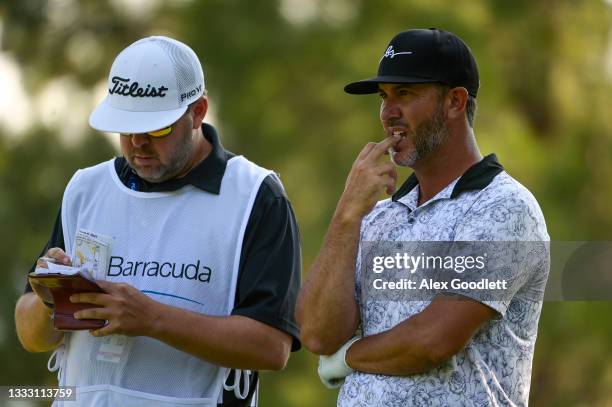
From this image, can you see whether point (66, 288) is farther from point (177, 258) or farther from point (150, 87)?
point (150, 87)

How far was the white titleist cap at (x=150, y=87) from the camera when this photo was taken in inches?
196

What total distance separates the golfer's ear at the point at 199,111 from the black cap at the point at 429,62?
72cm

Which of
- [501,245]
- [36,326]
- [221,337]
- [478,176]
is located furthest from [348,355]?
[36,326]

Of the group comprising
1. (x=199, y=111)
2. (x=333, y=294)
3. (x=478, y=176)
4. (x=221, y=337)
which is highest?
(x=199, y=111)

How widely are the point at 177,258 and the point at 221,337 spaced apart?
41cm

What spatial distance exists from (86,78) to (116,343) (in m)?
9.61

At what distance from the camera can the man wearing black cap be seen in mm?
4414

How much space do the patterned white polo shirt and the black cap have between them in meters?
0.36

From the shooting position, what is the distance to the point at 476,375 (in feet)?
14.5

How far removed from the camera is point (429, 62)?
4.78 metres

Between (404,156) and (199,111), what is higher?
(199,111)

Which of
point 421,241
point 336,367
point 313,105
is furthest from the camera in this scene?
point 313,105

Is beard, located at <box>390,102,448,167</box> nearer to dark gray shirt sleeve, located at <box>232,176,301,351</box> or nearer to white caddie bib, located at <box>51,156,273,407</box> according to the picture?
dark gray shirt sleeve, located at <box>232,176,301,351</box>

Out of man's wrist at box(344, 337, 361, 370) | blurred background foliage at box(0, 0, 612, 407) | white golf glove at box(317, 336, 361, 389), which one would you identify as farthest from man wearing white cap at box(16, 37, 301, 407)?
blurred background foliage at box(0, 0, 612, 407)
